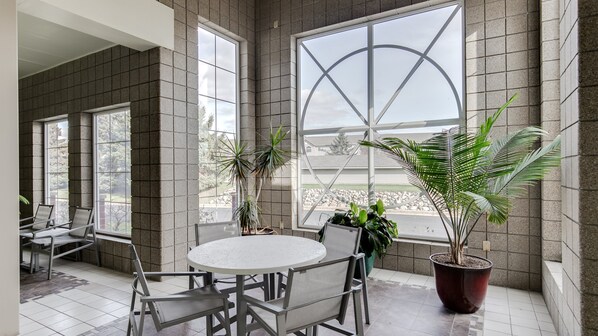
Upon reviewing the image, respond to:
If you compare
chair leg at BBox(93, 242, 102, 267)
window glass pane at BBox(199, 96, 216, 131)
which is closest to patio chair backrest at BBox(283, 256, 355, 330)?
window glass pane at BBox(199, 96, 216, 131)

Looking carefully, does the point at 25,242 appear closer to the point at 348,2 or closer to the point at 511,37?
the point at 348,2

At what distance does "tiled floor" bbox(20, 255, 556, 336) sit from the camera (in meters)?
2.61

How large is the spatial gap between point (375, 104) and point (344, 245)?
7.55ft

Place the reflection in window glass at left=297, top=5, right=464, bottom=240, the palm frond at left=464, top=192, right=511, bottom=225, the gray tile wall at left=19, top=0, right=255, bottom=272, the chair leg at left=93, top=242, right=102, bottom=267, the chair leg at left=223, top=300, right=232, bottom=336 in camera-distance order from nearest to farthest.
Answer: the chair leg at left=223, top=300, right=232, bottom=336, the palm frond at left=464, top=192, right=511, bottom=225, the gray tile wall at left=19, top=0, right=255, bottom=272, the reflection in window glass at left=297, top=5, right=464, bottom=240, the chair leg at left=93, top=242, right=102, bottom=267

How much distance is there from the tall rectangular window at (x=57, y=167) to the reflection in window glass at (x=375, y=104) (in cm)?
383

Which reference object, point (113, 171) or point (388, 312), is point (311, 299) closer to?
point (388, 312)

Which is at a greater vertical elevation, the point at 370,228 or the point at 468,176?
the point at 468,176

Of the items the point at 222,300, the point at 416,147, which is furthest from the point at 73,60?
the point at 416,147

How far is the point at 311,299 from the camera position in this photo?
170 centimetres

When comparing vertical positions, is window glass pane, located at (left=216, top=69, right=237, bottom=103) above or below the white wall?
above

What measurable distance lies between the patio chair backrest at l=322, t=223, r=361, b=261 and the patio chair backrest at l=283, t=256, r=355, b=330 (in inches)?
29.1

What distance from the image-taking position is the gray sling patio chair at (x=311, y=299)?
1610 mm

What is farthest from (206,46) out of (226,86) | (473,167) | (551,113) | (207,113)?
(551,113)

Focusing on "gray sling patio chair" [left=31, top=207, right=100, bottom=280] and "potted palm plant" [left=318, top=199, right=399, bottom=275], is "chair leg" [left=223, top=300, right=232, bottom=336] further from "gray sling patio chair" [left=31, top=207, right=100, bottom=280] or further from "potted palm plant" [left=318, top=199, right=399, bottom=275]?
"gray sling patio chair" [left=31, top=207, right=100, bottom=280]
